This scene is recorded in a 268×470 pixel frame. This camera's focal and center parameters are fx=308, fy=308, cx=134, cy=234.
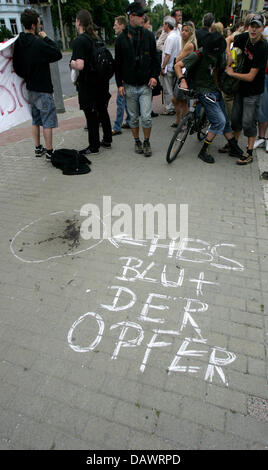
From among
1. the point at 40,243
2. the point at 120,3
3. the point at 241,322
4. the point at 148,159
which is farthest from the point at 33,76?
the point at 120,3

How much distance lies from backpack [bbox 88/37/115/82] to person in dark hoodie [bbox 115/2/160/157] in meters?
0.15

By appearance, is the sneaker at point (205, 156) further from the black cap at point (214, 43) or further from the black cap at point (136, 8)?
the black cap at point (136, 8)

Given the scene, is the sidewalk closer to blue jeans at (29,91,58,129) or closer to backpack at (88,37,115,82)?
blue jeans at (29,91,58,129)

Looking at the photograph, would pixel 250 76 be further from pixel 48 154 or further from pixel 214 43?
pixel 48 154

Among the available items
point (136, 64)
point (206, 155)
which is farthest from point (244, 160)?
point (136, 64)

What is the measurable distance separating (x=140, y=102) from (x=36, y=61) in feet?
5.69

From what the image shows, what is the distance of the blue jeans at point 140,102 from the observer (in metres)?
5.16

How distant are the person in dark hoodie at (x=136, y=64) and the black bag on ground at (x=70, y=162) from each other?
1191mm

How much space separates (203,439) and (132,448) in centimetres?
40

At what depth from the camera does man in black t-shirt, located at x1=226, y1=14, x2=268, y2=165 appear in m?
4.25

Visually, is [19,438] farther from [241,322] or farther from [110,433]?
[241,322]

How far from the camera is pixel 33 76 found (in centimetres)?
476

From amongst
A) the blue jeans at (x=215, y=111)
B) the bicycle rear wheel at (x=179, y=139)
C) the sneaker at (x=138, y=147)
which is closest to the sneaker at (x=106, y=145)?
the sneaker at (x=138, y=147)

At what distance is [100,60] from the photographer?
4.98m
